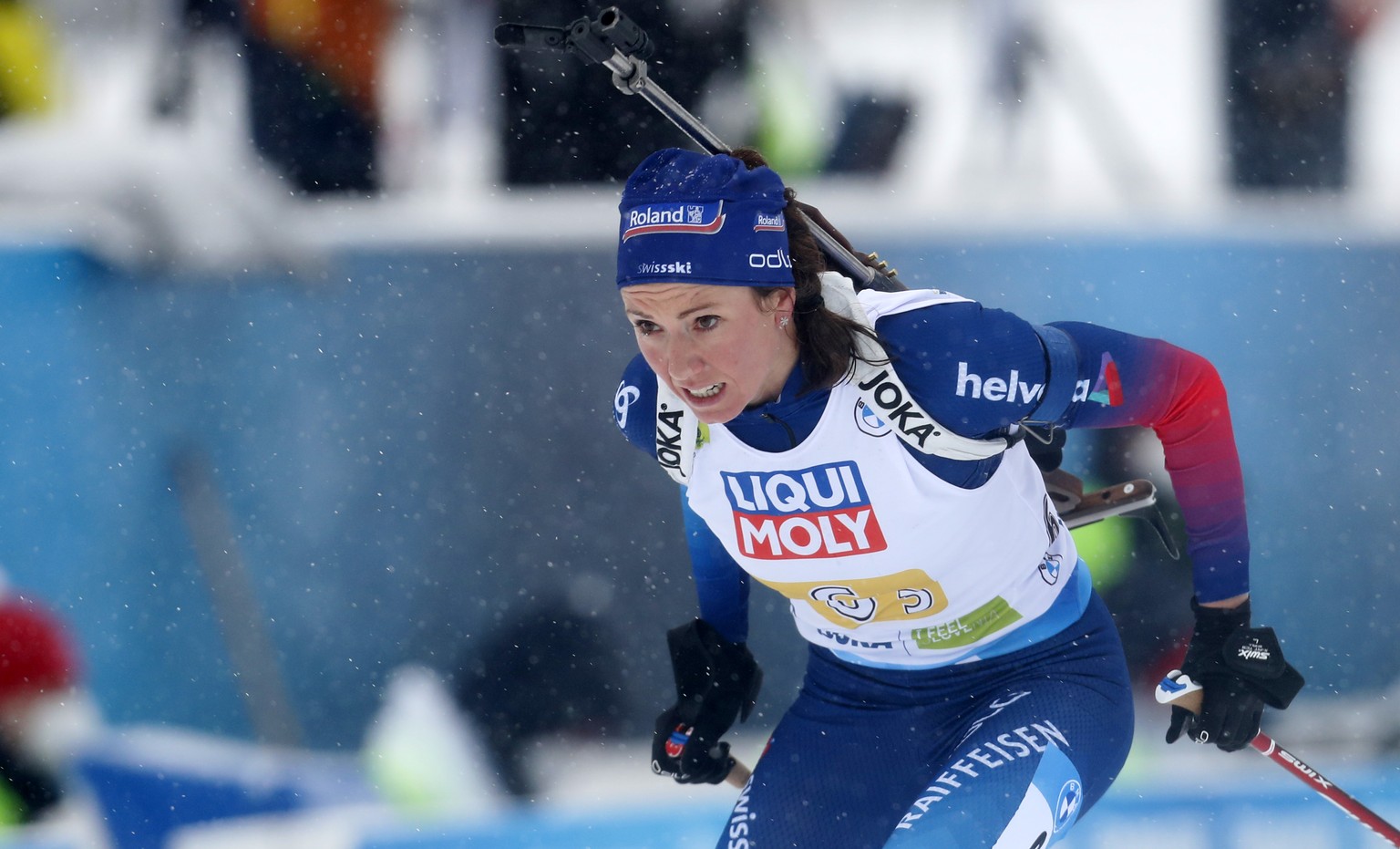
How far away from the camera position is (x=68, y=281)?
454 centimetres

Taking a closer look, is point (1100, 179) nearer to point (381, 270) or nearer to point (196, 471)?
point (381, 270)

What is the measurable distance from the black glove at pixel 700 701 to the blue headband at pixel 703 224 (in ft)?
2.80

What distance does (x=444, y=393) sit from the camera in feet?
15.6

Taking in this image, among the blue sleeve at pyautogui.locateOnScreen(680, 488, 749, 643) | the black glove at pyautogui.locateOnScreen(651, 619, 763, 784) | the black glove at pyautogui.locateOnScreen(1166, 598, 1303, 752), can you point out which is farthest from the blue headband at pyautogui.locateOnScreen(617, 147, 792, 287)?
the black glove at pyautogui.locateOnScreen(1166, 598, 1303, 752)

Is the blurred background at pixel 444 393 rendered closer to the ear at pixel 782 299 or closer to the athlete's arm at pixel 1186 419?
the athlete's arm at pixel 1186 419

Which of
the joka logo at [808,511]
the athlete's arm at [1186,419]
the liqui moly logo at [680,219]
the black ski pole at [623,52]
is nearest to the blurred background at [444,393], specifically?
the athlete's arm at [1186,419]

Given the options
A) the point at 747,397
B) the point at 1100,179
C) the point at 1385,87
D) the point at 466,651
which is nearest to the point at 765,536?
the point at 747,397

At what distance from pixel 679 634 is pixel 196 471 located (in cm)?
256

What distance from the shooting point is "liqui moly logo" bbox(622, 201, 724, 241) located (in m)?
2.04

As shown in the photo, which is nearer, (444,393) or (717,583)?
(717,583)

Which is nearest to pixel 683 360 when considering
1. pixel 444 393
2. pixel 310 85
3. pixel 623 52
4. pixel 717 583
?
pixel 623 52

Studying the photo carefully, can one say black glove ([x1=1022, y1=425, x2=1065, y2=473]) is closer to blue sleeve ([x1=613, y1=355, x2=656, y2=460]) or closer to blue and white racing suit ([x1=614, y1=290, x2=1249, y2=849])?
blue and white racing suit ([x1=614, y1=290, x2=1249, y2=849])

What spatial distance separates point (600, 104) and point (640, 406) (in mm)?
2804

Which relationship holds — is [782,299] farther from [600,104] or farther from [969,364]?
[600,104]
